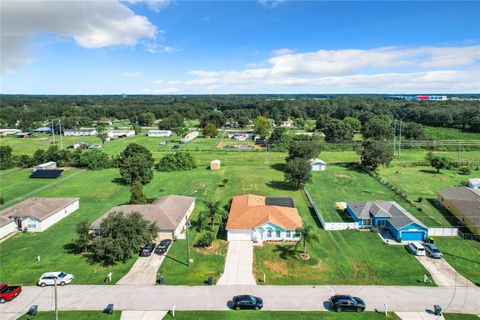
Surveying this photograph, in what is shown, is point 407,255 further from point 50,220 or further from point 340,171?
point 50,220

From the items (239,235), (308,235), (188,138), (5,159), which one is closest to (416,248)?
(308,235)

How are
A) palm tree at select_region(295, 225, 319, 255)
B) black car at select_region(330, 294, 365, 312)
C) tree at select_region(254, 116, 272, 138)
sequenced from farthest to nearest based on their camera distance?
tree at select_region(254, 116, 272, 138)
palm tree at select_region(295, 225, 319, 255)
black car at select_region(330, 294, 365, 312)

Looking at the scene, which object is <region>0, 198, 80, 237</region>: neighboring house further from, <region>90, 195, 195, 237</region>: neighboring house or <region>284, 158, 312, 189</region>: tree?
<region>284, 158, 312, 189</region>: tree

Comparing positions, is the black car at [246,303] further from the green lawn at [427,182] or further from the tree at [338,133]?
the tree at [338,133]

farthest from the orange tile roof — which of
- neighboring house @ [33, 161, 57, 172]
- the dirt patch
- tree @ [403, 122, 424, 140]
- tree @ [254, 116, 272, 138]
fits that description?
tree @ [403, 122, 424, 140]

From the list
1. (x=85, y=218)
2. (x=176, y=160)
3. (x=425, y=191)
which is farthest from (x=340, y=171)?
(x=85, y=218)

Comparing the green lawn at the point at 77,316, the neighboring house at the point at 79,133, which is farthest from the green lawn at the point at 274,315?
the neighboring house at the point at 79,133
